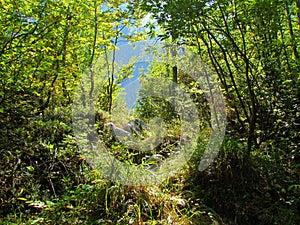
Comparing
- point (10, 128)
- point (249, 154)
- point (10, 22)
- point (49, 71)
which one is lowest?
point (249, 154)

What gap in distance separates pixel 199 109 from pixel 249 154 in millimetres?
2129

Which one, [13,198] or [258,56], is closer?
[13,198]

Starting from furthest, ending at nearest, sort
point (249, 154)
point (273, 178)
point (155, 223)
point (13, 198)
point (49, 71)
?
point (49, 71) < point (249, 154) < point (273, 178) < point (13, 198) < point (155, 223)

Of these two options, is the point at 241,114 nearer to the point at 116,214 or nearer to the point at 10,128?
the point at 116,214

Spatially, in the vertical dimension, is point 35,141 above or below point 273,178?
above

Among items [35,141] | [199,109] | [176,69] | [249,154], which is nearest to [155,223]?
[249,154]

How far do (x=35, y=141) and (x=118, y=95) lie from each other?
484 cm

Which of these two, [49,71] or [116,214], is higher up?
[49,71]

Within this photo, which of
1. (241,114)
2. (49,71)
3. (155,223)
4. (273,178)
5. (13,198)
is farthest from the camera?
(241,114)

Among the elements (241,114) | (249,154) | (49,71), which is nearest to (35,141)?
(49,71)

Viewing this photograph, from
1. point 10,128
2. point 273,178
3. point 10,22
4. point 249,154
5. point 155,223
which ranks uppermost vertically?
point 10,22

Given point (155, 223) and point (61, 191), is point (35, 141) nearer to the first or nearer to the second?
point (61, 191)

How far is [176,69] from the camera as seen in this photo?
25.4ft

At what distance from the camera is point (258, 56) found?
12.5ft
